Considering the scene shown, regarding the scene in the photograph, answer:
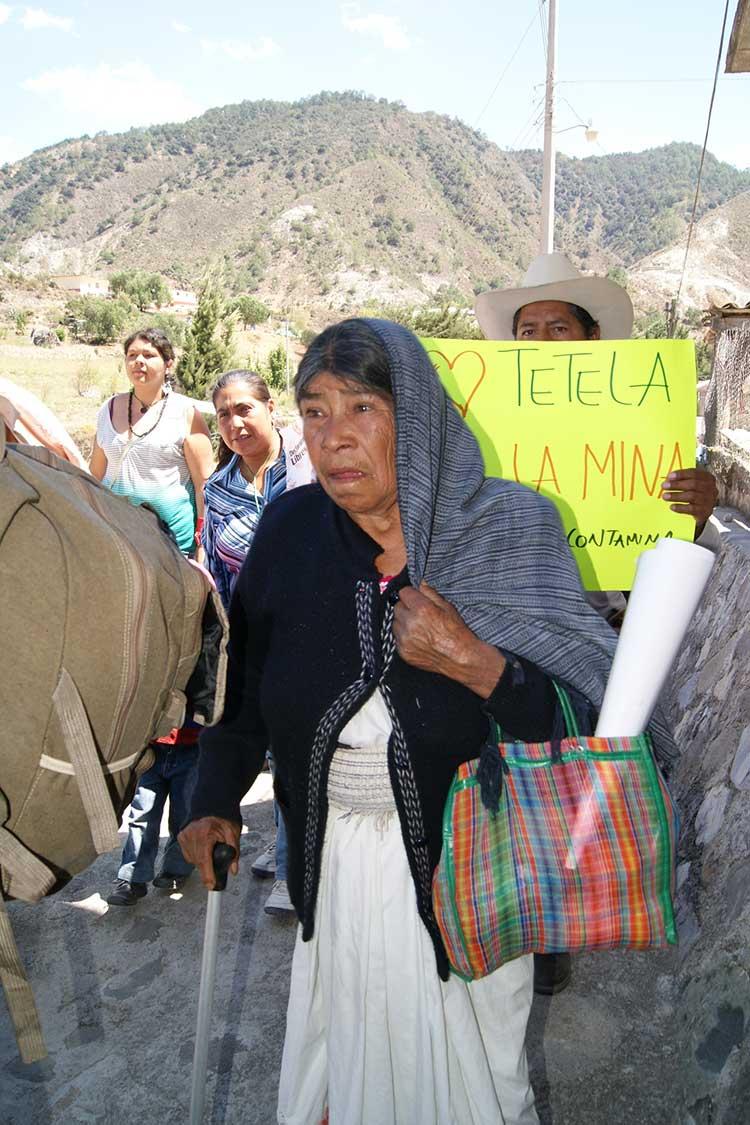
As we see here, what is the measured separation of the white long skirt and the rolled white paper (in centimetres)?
55

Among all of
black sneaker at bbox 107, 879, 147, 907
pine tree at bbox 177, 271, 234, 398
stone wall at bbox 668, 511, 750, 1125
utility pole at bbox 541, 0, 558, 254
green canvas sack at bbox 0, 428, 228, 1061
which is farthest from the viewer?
pine tree at bbox 177, 271, 234, 398

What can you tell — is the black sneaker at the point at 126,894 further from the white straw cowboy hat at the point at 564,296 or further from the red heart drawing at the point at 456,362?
the white straw cowboy hat at the point at 564,296

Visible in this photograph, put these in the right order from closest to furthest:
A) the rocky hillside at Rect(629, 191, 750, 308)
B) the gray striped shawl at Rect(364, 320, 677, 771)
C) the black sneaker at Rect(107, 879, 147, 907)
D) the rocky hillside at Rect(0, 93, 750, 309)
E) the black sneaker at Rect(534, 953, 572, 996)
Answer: the gray striped shawl at Rect(364, 320, 677, 771), the black sneaker at Rect(534, 953, 572, 996), the black sneaker at Rect(107, 879, 147, 907), the rocky hillside at Rect(629, 191, 750, 308), the rocky hillside at Rect(0, 93, 750, 309)

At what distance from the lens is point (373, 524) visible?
5.98 feet

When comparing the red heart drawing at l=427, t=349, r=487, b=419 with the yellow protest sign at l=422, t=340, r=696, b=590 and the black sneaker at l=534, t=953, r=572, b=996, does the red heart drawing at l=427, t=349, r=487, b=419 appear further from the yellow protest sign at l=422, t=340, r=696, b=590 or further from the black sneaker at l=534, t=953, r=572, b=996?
the black sneaker at l=534, t=953, r=572, b=996

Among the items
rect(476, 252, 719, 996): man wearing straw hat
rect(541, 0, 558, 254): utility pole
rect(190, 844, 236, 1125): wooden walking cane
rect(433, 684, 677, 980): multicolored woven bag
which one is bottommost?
rect(190, 844, 236, 1125): wooden walking cane

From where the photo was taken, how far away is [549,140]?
19016mm

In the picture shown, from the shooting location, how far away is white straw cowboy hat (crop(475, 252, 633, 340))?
3.07 m

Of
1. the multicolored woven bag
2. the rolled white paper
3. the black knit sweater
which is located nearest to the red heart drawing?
the black knit sweater

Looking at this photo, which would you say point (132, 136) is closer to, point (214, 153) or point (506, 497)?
point (214, 153)

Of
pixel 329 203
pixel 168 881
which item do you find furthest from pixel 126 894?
pixel 329 203

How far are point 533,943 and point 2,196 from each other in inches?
6128

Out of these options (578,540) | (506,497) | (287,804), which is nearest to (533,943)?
(287,804)

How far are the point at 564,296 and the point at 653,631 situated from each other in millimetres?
1961
